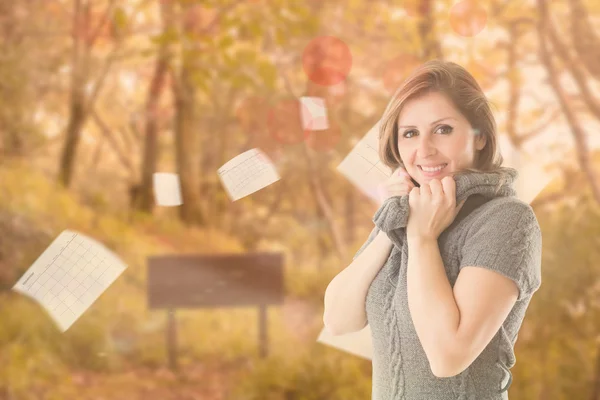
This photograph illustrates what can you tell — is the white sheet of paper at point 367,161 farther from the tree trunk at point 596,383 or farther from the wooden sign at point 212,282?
the tree trunk at point 596,383

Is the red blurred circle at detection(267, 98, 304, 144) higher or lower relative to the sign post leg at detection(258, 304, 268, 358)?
higher

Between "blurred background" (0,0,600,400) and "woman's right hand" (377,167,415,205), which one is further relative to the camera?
"blurred background" (0,0,600,400)

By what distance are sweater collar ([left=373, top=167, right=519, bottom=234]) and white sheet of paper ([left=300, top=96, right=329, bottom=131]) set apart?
4.97ft

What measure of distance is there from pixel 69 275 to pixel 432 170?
117cm

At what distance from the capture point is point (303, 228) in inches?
89.9

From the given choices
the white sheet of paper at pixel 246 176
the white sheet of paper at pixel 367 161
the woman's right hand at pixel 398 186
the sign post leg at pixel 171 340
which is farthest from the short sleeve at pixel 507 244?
the sign post leg at pixel 171 340

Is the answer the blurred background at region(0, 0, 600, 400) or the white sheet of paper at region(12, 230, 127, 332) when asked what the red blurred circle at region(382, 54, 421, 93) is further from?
the white sheet of paper at region(12, 230, 127, 332)

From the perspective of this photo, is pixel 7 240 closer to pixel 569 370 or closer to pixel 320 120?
pixel 320 120

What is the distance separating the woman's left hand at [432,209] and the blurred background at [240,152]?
4.98 feet

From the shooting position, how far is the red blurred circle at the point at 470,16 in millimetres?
2219

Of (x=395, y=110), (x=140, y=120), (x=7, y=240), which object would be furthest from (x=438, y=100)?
(x=7, y=240)

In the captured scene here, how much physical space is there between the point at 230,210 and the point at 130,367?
70 cm

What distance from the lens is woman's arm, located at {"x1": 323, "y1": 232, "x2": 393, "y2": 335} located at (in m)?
0.84

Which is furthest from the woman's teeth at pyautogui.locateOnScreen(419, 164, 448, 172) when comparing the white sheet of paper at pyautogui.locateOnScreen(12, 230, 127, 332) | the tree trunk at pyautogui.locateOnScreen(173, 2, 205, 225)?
the tree trunk at pyautogui.locateOnScreen(173, 2, 205, 225)
